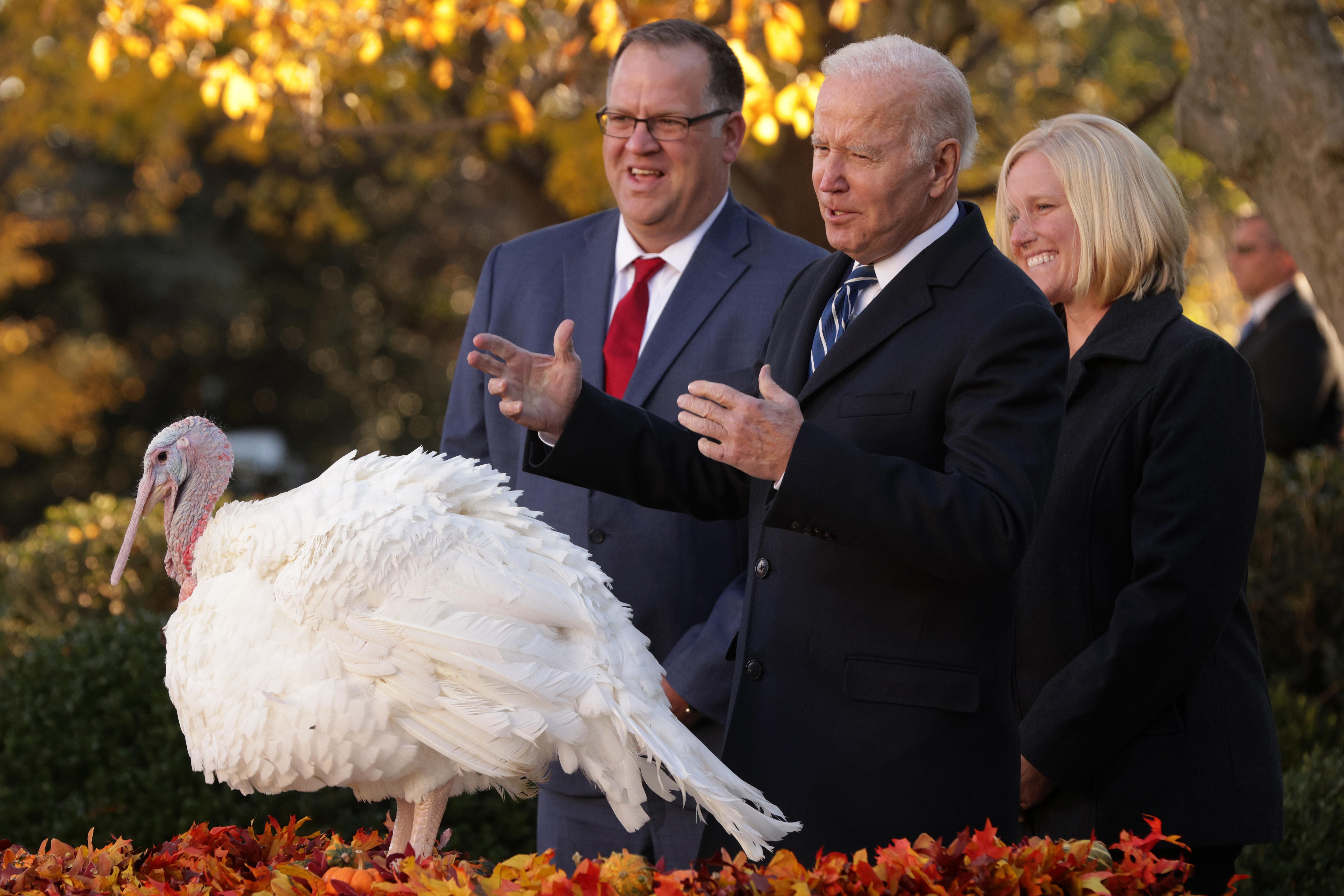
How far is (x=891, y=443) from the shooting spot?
2516 mm

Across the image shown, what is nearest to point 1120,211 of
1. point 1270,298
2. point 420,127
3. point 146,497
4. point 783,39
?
point 146,497

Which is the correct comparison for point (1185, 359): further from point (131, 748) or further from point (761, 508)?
point (131, 748)

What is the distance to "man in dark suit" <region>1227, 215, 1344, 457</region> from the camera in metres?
7.35

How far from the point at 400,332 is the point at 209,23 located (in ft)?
43.9

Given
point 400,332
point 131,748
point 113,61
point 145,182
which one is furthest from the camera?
point 400,332

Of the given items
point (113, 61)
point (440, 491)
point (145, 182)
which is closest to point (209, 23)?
point (113, 61)

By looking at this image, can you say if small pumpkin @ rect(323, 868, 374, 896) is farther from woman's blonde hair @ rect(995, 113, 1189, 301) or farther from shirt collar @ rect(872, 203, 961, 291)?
woman's blonde hair @ rect(995, 113, 1189, 301)

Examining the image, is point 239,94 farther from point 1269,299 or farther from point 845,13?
point 1269,299

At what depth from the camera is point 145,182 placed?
17812 mm

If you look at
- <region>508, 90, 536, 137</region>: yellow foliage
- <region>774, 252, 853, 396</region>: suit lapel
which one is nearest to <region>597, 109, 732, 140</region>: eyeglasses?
<region>774, 252, 853, 396</region>: suit lapel

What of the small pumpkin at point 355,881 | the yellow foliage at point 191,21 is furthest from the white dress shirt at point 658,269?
the yellow foliage at point 191,21

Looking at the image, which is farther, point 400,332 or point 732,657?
point 400,332

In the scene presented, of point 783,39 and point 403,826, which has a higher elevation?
point 783,39

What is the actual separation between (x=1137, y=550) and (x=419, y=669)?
1710mm
